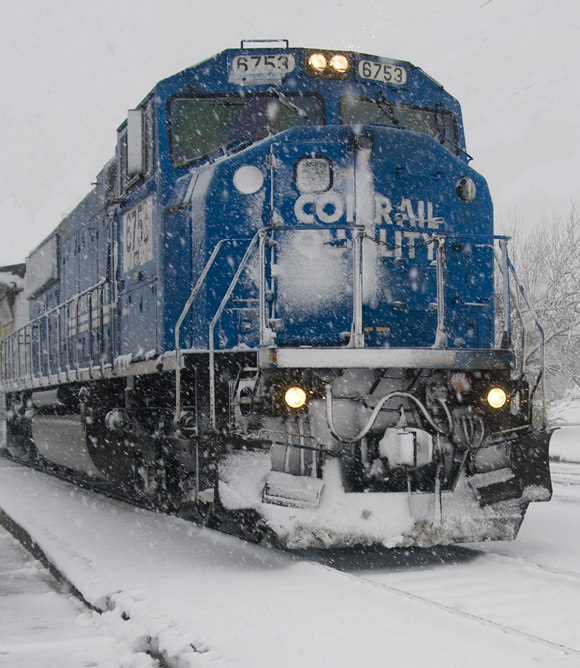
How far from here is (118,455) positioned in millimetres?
7094

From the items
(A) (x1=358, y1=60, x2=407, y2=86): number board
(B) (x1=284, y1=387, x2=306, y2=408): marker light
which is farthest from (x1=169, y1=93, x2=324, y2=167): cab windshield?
(B) (x1=284, y1=387, x2=306, y2=408): marker light

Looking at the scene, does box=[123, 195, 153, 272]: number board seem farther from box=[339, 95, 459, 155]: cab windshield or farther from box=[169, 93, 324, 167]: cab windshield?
box=[339, 95, 459, 155]: cab windshield

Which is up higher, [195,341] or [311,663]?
[195,341]

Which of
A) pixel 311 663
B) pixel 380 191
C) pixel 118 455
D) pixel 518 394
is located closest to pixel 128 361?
pixel 118 455

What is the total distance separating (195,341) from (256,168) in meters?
1.27

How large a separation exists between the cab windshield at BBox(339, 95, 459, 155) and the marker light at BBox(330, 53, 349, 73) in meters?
0.21

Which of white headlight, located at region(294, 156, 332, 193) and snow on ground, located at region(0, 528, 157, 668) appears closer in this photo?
snow on ground, located at region(0, 528, 157, 668)

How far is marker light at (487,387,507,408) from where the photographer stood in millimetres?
5020

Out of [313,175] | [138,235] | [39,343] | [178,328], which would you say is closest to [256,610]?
[178,328]

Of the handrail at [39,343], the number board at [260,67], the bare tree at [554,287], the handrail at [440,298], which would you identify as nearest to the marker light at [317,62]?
the number board at [260,67]

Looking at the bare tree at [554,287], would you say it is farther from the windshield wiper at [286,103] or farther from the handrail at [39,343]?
the windshield wiper at [286,103]

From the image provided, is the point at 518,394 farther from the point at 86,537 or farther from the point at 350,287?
the point at 86,537

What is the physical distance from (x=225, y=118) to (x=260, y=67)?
448mm

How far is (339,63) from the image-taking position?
232 inches
